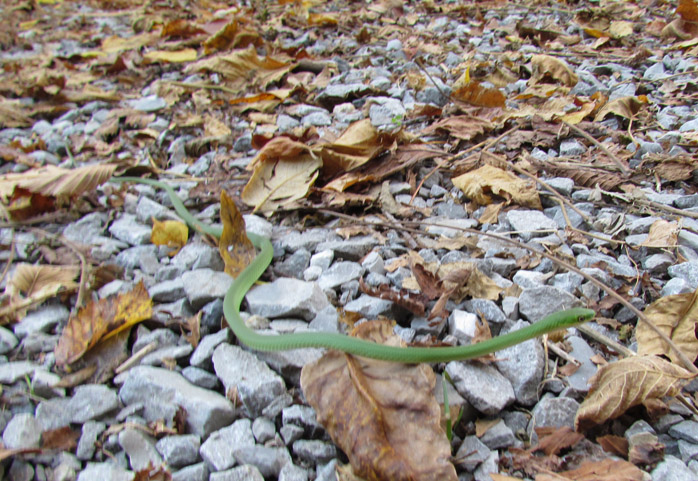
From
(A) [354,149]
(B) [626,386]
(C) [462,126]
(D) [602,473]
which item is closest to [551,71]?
(C) [462,126]

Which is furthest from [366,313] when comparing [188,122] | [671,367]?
[188,122]

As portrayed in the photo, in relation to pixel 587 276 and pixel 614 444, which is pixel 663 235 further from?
pixel 614 444

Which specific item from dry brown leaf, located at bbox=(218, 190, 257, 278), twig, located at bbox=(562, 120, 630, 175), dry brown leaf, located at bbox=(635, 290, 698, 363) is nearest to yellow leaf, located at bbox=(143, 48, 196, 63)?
dry brown leaf, located at bbox=(218, 190, 257, 278)

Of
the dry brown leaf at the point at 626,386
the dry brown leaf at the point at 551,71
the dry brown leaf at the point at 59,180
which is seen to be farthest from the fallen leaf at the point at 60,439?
the dry brown leaf at the point at 551,71

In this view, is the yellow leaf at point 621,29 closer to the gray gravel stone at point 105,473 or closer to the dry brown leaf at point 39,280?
the dry brown leaf at point 39,280

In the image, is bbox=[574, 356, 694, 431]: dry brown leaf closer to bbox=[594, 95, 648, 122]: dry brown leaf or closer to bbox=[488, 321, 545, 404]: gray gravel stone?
bbox=[488, 321, 545, 404]: gray gravel stone

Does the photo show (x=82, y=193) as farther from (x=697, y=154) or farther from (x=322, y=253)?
(x=697, y=154)
